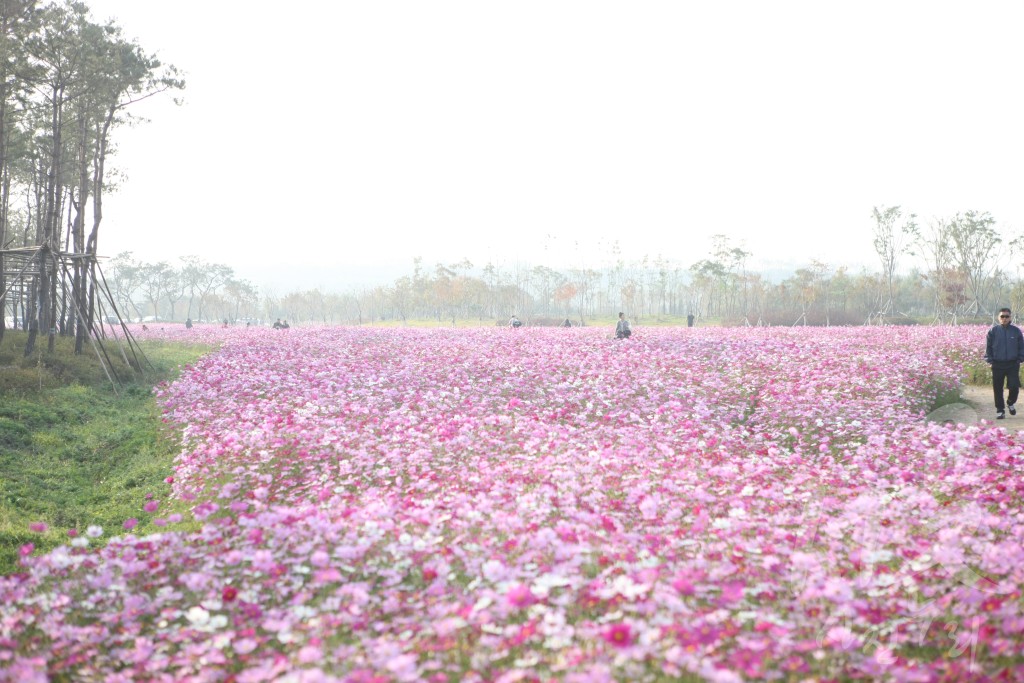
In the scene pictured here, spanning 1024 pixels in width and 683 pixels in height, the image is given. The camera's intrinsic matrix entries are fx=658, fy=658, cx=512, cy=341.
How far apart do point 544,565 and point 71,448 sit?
34.3 feet

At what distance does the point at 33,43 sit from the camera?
64.9 ft

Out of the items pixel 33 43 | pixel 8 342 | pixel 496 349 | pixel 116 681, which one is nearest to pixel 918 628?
pixel 116 681

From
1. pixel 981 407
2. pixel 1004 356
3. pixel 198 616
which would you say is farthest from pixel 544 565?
pixel 981 407

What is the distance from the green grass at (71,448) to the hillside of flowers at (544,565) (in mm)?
621

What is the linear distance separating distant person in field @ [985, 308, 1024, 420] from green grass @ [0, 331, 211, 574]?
15.3 meters

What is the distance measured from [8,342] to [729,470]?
20031 mm

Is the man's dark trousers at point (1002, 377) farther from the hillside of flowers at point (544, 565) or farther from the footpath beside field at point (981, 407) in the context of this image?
the hillside of flowers at point (544, 565)

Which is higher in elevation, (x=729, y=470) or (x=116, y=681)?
(x=729, y=470)

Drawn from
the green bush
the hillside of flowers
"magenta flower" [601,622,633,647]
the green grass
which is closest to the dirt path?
the hillside of flowers

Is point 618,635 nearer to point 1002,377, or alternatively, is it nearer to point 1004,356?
point 1004,356

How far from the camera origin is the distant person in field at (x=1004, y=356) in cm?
1336

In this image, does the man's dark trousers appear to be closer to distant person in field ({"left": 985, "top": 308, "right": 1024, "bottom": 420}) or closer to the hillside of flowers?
distant person in field ({"left": 985, "top": 308, "right": 1024, "bottom": 420})

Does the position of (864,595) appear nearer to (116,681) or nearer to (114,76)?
(116,681)

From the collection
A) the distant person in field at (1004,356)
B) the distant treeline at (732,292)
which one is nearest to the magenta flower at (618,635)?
the distant person in field at (1004,356)
